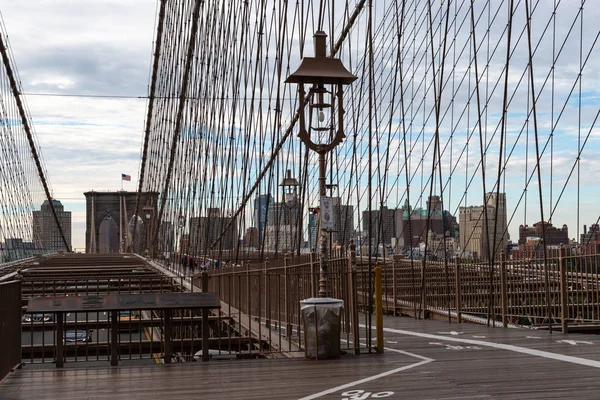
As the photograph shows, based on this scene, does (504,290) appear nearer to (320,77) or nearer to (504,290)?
(504,290)

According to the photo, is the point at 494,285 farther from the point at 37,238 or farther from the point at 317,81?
the point at 37,238

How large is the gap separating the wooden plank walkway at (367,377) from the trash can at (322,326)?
0.55 feet

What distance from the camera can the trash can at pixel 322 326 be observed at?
8.18m

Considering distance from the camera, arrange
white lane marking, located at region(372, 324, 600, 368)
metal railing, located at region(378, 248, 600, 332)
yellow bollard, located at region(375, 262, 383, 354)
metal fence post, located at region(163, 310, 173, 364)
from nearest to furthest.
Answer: white lane marking, located at region(372, 324, 600, 368) < yellow bollard, located at region(375, 262, 383, 354) < metal fence post, located at region(163, 310, 173, 364) < metal railing, located at region(378, 248, 600, 332)

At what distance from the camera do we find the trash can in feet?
26.8

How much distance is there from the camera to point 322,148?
8.45 m

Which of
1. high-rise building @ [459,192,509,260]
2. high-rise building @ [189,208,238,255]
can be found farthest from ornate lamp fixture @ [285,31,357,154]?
high-rise building @ [189,208,238,255]

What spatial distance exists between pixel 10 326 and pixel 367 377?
3316 mm

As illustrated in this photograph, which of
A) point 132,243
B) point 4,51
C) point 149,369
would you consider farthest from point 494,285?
point 132,243

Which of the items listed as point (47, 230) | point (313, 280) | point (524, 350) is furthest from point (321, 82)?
point (47, 230)

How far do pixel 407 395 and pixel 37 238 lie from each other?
206ft

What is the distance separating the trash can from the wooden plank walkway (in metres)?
0.17

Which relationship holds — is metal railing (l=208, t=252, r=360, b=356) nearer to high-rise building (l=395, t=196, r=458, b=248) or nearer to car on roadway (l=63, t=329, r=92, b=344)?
car on roadway (l=63, t=329, r=92, b=344)

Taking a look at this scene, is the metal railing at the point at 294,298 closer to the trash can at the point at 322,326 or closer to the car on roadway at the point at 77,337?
the trash can at the point at 322,326
